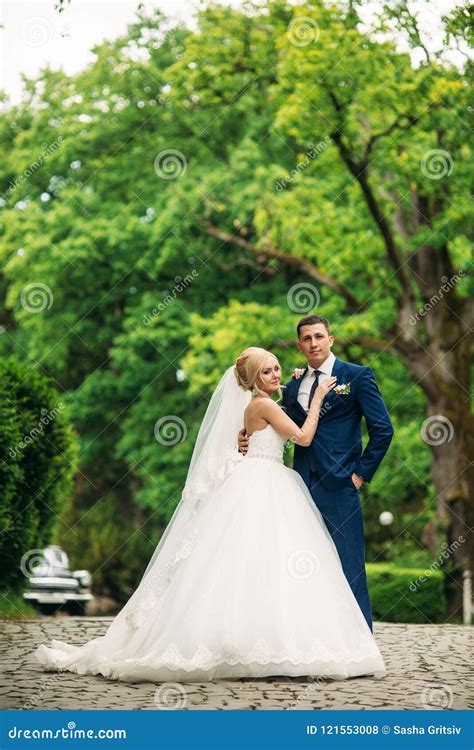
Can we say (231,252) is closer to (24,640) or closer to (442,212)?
(442,212)

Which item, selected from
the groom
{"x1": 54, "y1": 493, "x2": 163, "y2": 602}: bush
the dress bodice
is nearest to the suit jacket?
the groom

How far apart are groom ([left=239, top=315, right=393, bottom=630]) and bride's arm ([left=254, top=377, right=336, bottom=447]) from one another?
15cm

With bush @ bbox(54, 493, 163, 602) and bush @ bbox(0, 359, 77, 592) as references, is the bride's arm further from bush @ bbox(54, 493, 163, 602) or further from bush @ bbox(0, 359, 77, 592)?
bush @ bbox(54, 493, 163, 602)

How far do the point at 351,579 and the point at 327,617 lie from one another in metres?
0.62

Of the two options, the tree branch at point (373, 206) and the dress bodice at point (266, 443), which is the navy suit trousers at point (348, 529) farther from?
the tree branch at point (373, 206)

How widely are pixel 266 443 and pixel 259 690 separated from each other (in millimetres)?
1828

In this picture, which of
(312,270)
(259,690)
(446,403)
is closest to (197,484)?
(259,690)

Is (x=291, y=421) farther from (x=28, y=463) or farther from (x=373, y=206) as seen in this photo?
(x=373, y=206)

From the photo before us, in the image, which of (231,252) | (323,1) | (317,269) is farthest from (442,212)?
(231,252)

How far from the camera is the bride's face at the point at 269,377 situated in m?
7.18

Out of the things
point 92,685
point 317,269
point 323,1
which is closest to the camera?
point 92,685

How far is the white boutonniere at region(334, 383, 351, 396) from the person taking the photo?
7242 mm

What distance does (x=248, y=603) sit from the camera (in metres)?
6.52

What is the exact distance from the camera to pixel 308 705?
5.55 m
